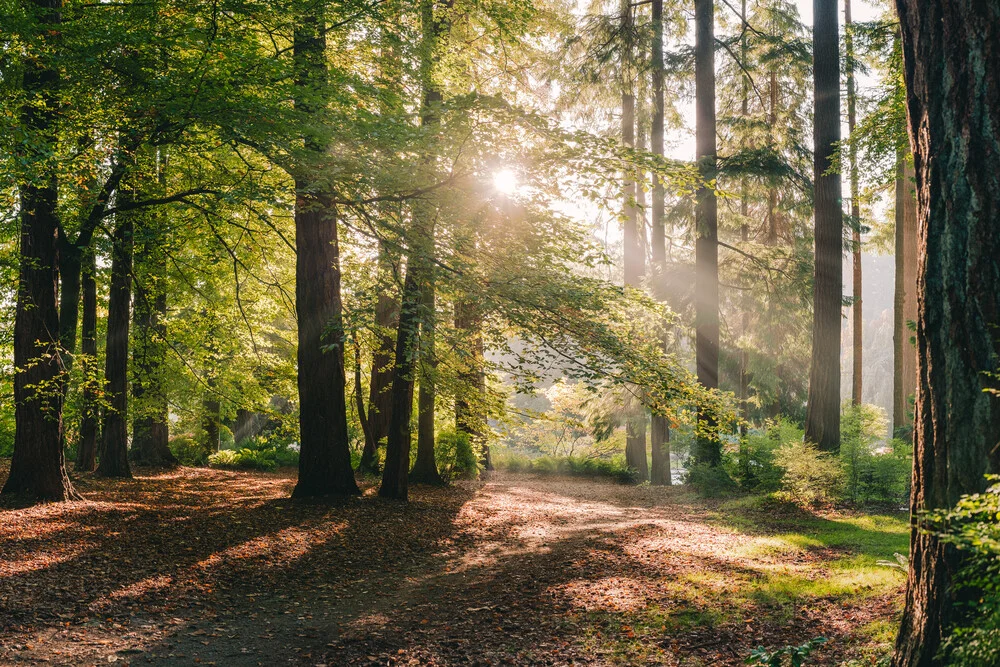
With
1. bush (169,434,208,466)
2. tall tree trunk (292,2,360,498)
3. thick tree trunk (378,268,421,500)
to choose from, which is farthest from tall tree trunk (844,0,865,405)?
bush (169,434,208,466)

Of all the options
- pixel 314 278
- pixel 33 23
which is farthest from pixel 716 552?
pixel 33 23

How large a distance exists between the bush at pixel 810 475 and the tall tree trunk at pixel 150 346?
10.3m

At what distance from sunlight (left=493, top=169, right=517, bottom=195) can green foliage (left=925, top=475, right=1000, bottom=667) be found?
6.04 metres

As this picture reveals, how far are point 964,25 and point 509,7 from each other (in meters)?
8.15

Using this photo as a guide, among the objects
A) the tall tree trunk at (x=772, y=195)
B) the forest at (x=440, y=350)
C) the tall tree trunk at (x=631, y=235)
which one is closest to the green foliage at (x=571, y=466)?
the tall tree trunk at (x=631, y=235)

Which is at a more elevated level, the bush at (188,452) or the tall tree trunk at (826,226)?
the tall tree trunk at (826,226)

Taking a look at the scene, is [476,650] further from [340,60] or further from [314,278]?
[340,60]

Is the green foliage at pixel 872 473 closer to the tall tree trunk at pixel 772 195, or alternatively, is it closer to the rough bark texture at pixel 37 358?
the tall tree trunk at pixel 772 195

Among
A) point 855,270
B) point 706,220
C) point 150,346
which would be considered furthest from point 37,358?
point 855,270

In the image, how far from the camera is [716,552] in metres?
7.09

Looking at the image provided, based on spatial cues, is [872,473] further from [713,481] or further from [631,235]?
[631,235]

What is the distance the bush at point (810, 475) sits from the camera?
31.9 feet

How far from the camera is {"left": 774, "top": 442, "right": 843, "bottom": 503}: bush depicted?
382 inches

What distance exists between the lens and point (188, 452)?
1798 cm
